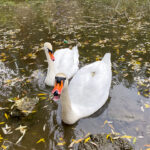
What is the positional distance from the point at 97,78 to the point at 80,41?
4118 mm

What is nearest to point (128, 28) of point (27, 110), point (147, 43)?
point (147, 43)

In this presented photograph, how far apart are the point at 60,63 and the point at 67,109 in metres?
2.19

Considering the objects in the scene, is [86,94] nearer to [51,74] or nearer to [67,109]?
[67,109]

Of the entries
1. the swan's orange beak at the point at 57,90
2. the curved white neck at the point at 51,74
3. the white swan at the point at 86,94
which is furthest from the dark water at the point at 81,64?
the swan's orange beak at the point at 57,90

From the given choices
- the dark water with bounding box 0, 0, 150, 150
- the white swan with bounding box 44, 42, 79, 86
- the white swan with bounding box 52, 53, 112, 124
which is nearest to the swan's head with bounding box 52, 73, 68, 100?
the white swan with bounding box 52, 53, 112, 124

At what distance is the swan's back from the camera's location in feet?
11.4

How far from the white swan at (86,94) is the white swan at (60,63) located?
735 millimetres

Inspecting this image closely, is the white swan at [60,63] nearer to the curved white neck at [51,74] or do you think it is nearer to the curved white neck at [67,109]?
the curved white neck at [51,74]

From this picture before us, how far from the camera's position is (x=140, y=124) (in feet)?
11.3

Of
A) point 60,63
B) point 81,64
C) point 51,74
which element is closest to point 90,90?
point 51,74

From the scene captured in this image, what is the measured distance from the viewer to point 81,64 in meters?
5.84

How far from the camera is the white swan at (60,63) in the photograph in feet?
14.8

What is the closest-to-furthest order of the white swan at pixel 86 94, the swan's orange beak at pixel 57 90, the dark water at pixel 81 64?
the swan's orange beak at pixel 57 90 < the white swan at pixel 86 94 < the dark water at pixel 81 64

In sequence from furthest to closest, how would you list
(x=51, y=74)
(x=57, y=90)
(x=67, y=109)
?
(x=51, y=74), (x=67, y=109), (x=57, y=90)
